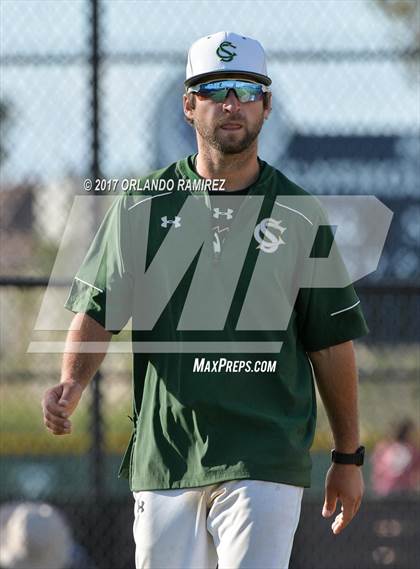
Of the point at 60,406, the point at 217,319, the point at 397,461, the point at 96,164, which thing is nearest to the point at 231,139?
the point at 217,319

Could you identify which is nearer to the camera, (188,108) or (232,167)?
(232,167)

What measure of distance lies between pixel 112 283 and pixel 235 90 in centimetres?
69

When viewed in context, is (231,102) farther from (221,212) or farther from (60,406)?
(60,406)

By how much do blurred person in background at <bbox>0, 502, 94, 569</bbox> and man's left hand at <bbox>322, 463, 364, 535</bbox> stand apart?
2121 millimetres

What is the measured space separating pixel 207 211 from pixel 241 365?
0.49 meters

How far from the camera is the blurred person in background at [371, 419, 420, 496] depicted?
555cm

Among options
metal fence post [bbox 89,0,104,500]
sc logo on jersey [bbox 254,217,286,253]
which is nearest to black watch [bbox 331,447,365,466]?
sc logo on jersey [bbox 254,217,286,253]

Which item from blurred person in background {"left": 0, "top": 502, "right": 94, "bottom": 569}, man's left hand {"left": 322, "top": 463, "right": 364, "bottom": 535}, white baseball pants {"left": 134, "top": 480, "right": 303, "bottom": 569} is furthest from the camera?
blurred person in background {"left": 0, "top": 502, "right": 94, "bottom": 569}

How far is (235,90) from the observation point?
11.8ft

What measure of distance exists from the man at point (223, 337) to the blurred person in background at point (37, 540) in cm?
189

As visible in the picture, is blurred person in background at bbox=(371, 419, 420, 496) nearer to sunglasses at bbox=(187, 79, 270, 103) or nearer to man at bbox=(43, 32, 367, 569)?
man at bbox=(43, 32, 367, 569)

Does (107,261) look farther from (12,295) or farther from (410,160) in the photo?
(410,160)

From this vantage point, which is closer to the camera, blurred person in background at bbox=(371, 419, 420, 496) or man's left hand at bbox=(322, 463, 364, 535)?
man's left hand at bbox=(322, 463, 364, 535)

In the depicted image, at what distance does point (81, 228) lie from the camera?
5.55 m
